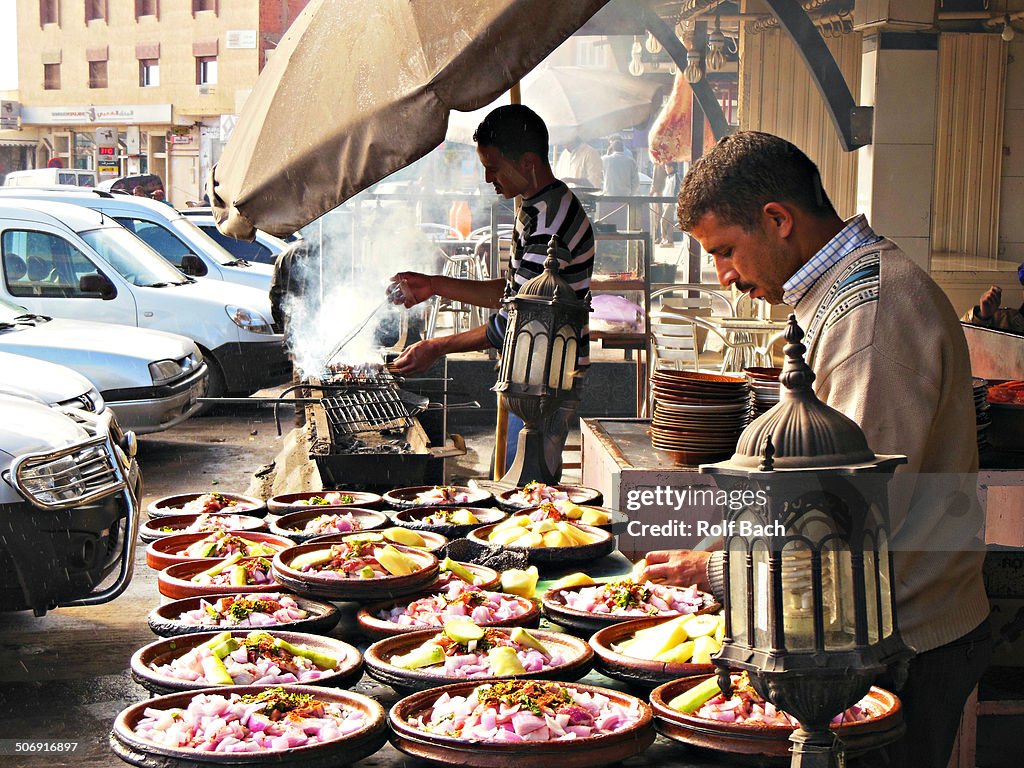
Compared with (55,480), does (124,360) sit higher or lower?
higher

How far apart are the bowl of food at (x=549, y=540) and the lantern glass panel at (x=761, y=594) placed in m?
1.84

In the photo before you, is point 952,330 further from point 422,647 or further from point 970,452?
point 422,647

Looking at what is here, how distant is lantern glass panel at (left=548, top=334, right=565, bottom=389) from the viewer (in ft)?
14.2

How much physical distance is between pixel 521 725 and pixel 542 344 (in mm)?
2062

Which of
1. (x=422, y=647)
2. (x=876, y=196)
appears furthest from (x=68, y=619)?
(x=876, y=196)


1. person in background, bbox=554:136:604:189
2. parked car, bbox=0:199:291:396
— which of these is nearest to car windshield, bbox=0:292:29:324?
parked car, bbox=0:199:291:396

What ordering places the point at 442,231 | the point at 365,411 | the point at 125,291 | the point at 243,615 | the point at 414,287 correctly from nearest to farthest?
the point at 243,615, the point at 414,287, the point at 365,411, the point at 125,291, the point at 442,231

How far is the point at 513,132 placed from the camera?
5.36 m

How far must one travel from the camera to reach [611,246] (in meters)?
10.9

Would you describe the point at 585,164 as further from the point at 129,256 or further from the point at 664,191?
the point at 129,256

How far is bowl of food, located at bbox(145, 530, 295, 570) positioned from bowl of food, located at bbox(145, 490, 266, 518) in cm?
37

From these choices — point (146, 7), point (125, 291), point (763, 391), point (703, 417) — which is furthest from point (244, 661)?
point (146, 7)

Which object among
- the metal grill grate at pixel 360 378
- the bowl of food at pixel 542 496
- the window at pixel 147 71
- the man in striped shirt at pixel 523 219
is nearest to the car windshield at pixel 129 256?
the metal grill grate at pixel 360 378

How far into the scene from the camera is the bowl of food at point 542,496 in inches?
178
